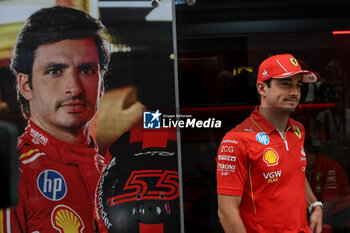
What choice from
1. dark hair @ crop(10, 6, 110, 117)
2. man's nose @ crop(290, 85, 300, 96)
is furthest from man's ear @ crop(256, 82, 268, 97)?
dark hair @ crop(10, 6, 110, 117)

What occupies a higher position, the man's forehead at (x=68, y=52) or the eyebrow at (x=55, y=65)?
the man's forehead at (x=68, y=52)

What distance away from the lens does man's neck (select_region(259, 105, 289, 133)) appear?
3170mm

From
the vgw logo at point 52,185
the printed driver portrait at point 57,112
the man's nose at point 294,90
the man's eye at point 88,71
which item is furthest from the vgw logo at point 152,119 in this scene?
the man's nose at point 294,90

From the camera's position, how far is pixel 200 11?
359 cm

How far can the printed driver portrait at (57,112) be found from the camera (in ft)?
11.4

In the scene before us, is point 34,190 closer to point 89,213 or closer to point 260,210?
point 89,213

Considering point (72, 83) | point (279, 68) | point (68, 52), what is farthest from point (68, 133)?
point (279, 68)

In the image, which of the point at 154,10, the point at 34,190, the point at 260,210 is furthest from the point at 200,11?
the point at 34,190

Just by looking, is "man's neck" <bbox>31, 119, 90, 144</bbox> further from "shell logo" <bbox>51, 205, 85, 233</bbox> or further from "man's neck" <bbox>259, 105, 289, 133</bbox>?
"man's neck" <bbox>259, 105, 289, 133</bbox>

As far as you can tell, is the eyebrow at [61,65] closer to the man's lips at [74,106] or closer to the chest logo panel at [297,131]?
the man's lips at [74,106]

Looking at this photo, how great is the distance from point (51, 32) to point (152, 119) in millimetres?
952

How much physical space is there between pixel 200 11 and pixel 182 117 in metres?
0.79

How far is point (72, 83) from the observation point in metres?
3.47

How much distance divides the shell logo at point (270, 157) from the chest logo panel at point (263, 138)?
5 centimetres
